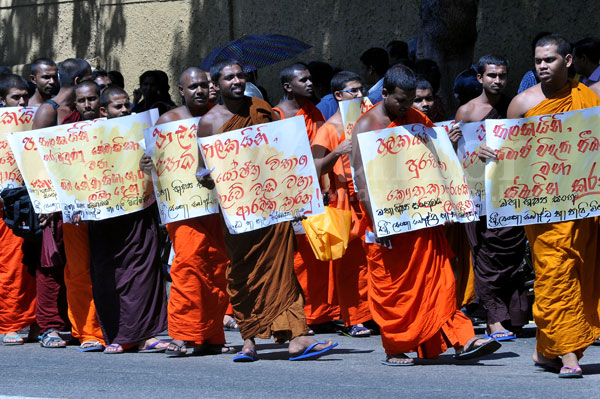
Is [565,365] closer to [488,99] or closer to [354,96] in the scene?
[488,99]

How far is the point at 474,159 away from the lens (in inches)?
350

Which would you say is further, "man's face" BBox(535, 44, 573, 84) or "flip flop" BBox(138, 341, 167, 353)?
"flip flop" BBox(138, 341, 167, 353)

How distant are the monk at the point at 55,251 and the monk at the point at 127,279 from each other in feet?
1.60

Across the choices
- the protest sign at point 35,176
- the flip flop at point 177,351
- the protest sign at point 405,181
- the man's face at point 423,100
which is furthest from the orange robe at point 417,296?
the protest sign at point 35,176

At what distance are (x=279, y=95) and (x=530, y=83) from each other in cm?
597

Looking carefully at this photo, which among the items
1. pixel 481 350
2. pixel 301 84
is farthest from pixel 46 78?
pixel 481 350

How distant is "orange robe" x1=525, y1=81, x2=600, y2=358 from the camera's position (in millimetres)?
7281

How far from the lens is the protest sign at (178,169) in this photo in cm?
→ 866

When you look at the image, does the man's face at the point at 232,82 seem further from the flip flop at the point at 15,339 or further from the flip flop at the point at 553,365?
the flip flop at the point at 15,339

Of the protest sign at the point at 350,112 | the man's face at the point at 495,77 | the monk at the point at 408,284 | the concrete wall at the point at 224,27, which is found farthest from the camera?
the concrete wall at the point at 224,27

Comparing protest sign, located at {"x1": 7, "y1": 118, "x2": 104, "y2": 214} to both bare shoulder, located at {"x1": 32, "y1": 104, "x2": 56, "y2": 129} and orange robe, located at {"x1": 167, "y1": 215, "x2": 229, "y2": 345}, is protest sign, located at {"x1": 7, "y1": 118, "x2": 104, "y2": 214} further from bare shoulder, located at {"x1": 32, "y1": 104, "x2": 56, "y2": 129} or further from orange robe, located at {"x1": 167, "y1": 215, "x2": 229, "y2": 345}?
orange robe, located at {"x1": 167, "y1": 215, "x2": 229, "y2": 345}

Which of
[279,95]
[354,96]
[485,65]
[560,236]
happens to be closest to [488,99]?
[485,65]

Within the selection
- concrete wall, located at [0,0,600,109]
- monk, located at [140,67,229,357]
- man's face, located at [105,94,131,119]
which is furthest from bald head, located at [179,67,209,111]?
concrete wall, located at [0,0,600,109]

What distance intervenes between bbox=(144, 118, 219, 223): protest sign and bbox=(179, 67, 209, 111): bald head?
163 mm
